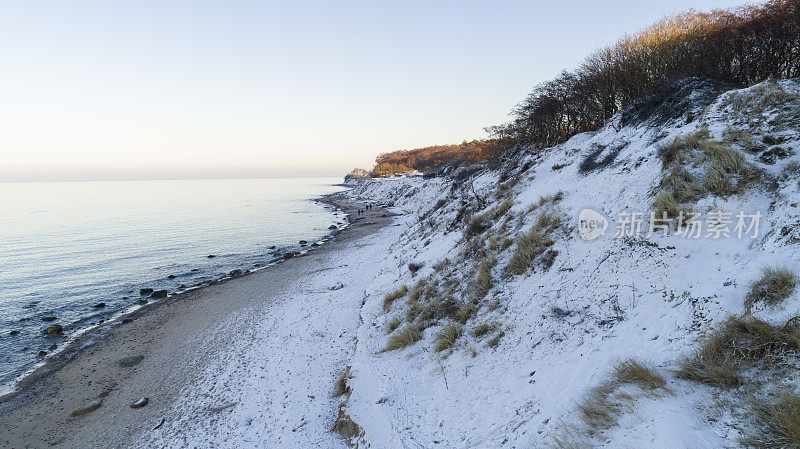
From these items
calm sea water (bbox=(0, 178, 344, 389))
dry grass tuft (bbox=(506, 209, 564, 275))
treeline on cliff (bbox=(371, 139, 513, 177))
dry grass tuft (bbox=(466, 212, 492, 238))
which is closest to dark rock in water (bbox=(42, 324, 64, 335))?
calm sea water (bbox=(0, 178, 344, 389))

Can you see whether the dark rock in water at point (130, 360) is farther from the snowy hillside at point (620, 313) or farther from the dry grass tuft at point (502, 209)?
the dry grass tuft at point (502, 209)

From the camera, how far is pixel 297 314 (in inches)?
527

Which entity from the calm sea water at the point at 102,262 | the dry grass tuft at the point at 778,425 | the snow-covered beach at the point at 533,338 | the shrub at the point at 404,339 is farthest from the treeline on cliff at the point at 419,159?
the dry grass tuft at the point at 778,425

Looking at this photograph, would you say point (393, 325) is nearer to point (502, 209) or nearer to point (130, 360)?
point (502, 209)

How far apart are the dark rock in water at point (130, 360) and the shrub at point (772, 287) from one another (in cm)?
1645

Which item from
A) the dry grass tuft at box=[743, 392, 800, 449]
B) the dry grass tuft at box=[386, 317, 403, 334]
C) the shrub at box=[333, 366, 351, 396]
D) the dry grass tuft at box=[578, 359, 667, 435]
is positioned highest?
the dry grass tuft at box=[743, 392, 800, 449]

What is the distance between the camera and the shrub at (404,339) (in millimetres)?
8320

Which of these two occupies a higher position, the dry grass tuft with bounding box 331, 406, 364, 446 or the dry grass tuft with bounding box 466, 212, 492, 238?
the dry grass tuft with bounding box 466, 212, 492, 238

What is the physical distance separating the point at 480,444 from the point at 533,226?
6.83 m

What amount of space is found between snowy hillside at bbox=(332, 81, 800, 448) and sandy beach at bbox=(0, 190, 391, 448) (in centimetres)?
303

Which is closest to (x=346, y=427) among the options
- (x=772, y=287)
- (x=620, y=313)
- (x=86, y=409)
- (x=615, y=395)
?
(x=615, y=395)

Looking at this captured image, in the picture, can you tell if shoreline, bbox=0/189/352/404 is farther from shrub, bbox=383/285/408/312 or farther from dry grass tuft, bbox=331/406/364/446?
shrub, bbox=383/285/408/312

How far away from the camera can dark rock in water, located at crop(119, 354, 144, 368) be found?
37.2ft

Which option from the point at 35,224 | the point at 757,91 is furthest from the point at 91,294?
the point at 35,224
